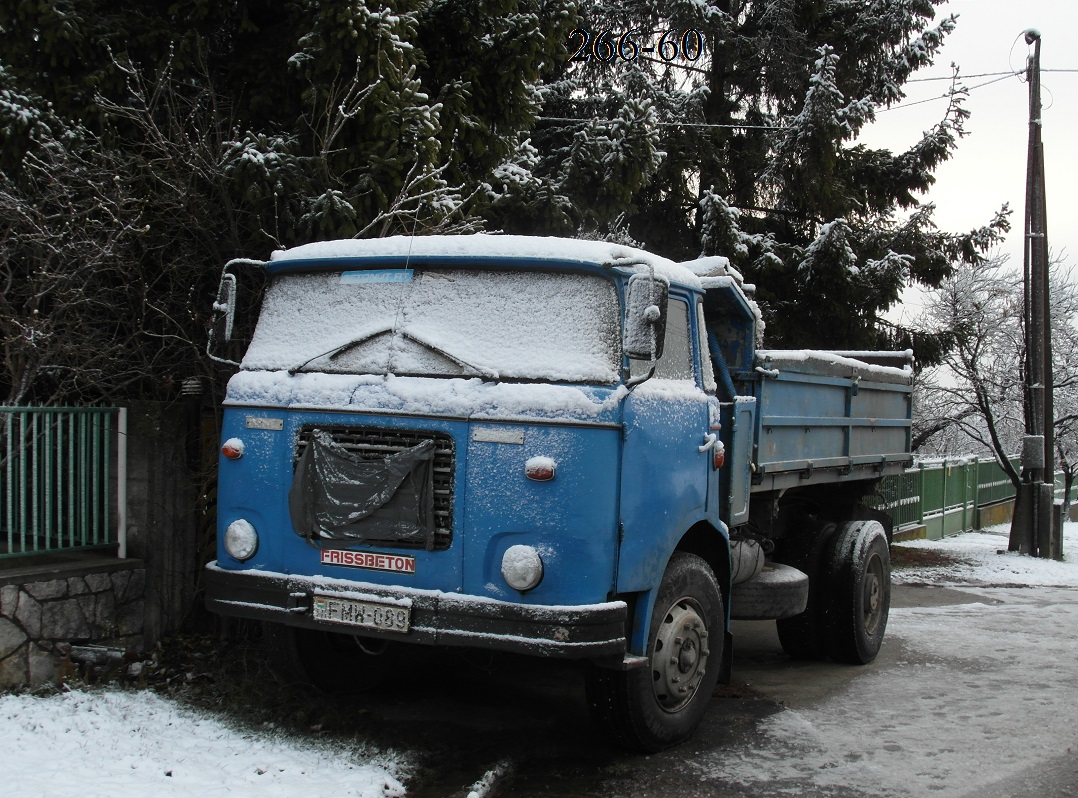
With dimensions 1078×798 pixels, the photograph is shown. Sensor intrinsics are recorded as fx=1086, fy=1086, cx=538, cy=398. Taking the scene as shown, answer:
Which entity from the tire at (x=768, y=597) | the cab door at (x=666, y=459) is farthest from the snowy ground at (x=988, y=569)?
the cab door at (x=666, y=459)

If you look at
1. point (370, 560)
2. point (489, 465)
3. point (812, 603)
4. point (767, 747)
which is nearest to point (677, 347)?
Answer: point (489, 465)

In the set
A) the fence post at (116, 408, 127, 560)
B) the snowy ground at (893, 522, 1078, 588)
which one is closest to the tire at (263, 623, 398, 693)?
the fence post at (116, 408, 127, 560)

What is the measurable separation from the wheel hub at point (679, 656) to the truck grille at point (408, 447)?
3.94 feet

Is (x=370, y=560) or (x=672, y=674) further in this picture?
(x=672, y=674)

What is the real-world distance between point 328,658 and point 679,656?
2.05m

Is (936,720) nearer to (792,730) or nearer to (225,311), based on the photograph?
(792,730)

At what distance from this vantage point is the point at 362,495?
5.02 metres

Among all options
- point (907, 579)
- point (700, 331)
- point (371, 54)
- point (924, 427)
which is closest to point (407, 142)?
point (371, 54)

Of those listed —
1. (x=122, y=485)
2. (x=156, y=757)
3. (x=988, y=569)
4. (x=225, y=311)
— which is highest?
(x=225, y=311)

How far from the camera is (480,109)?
354 inches

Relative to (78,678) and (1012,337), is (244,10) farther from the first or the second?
(1012,337)

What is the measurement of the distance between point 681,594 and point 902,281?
10.4 meters

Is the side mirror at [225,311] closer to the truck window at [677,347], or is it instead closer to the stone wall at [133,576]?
the stone wall at [133,576]

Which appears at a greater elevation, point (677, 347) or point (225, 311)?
point (225, 311)
